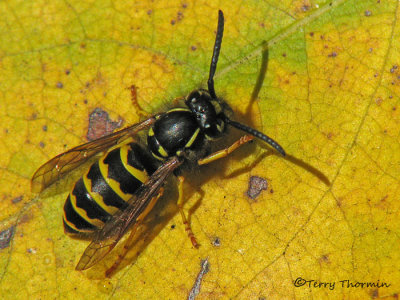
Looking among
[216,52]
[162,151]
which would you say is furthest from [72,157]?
[216,52]

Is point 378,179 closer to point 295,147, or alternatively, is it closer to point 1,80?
point 295,147

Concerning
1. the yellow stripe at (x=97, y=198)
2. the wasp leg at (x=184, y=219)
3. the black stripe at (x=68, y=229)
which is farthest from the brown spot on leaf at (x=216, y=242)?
the black stripe at (x=68, y=229)

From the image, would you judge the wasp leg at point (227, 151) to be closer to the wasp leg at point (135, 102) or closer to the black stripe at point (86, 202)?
the wasp leg at point (135, 102)

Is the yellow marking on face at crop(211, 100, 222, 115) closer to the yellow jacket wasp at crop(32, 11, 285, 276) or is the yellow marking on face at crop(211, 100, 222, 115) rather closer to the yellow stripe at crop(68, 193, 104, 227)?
the yellow jacket wasp at crop(32, 11, 285, 276)

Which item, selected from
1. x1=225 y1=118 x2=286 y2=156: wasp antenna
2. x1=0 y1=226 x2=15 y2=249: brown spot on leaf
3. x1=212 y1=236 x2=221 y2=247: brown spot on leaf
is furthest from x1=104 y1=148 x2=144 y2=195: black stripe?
x1=0 y1=226 x2=15 y2=249: brown spot on leaf

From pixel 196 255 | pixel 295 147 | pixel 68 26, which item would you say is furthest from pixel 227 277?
pixel 68 26

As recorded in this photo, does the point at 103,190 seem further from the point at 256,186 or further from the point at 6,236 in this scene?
the point at 256,186
